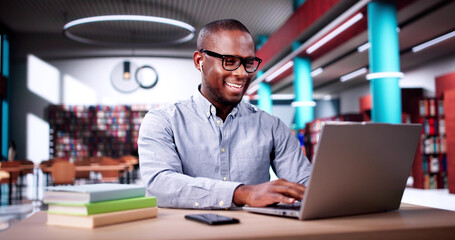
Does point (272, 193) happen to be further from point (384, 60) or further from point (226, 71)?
point (384, 60)

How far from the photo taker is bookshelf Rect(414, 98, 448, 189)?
747 cm

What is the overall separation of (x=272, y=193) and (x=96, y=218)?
47 centimetres

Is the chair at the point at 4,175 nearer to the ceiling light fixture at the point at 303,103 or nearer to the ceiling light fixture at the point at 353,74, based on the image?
the ceiling light fixture at the point at 303,103

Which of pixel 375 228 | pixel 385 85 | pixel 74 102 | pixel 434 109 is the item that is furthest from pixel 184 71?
pixel 375 228

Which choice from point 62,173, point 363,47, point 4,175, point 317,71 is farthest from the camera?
point 317,71

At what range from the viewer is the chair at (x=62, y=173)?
20.7ft

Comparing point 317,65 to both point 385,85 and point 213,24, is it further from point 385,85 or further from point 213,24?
point 213,24

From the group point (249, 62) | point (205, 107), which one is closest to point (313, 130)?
point (205, 107)

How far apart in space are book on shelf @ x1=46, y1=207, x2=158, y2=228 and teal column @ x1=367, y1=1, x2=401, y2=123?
15.8ft

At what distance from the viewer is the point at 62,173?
20.8 ft

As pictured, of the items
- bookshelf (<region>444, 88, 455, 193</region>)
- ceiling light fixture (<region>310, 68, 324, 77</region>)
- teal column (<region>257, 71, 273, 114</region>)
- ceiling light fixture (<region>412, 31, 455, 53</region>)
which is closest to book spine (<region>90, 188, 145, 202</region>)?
bookshelf (<region>444, 88, 455, 193</region>)

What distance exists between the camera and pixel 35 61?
13188mm

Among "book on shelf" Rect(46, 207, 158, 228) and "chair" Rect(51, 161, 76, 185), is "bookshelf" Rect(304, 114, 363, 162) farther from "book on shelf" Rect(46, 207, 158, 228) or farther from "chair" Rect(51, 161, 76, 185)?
"book on shelf" Rect(46, 207, 158, 228)

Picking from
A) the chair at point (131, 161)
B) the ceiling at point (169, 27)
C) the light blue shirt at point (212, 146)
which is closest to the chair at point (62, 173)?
the chair at point (131, 161)
